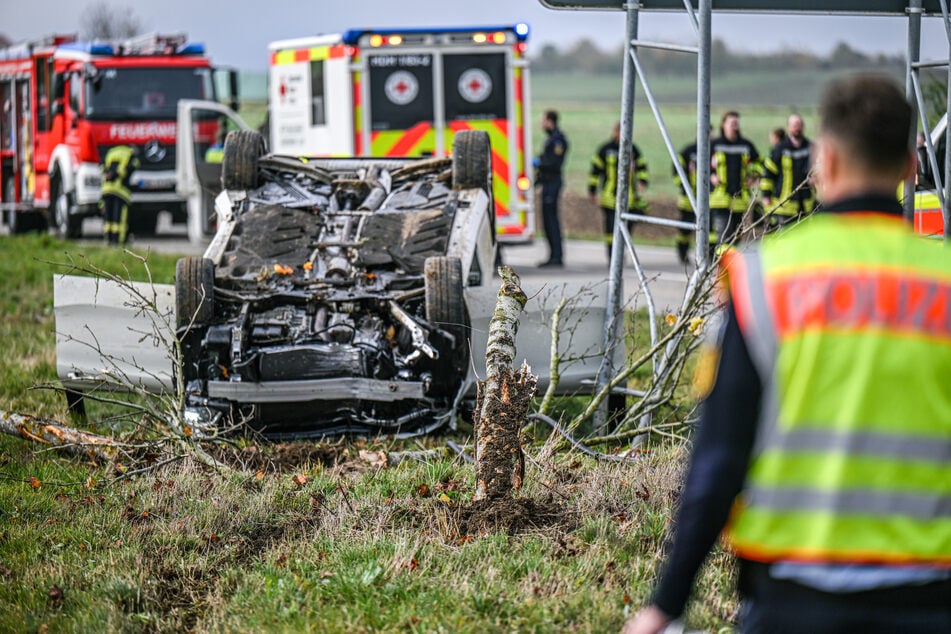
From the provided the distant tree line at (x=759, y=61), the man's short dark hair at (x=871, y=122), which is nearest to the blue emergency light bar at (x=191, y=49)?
the man's short dark hair at (x=871, y=122)

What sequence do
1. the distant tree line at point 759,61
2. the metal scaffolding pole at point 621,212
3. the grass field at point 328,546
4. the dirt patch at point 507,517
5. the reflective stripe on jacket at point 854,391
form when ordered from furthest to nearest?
the distant tree line at point 759,61 → the metal scaffolding pole at point 621,212 → the dirt patch at point 507,517 → the grass field at point 328,546 → the reflective stripe on jacket at point 854,391

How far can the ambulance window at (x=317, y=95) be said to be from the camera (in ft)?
45.1

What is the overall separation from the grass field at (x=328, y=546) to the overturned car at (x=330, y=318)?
306 mm

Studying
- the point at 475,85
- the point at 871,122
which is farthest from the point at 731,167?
the point at 871,122

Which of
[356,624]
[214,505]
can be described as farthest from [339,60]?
[356,624]

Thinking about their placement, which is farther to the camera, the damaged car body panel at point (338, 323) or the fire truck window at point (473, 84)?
the fire truck window at point (473, 84)

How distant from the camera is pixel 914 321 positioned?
1930 millimetres

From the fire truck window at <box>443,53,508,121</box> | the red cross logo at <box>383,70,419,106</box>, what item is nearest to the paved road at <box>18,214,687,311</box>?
the fire truck window at <box>443,53,508,121</box>

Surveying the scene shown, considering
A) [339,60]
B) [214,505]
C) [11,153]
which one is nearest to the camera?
[214,505]

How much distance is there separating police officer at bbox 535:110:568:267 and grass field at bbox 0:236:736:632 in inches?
381

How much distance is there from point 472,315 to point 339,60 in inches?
298

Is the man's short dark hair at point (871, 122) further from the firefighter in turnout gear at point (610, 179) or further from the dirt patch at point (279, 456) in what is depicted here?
the firefighter in turnout gear at point (610, 179)

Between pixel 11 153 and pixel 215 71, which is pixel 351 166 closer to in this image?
pixel 215 71

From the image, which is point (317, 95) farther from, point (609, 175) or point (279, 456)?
point (279, 456)
